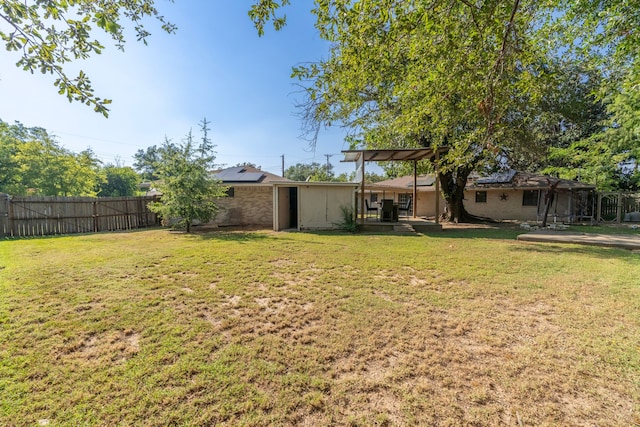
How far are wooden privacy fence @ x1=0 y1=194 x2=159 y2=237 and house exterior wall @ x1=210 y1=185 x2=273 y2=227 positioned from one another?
406cm

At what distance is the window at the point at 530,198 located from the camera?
17366 millimetres

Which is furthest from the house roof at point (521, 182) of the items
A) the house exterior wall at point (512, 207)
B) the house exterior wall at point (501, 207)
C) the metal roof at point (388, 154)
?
the metal roof at point (388, 154)

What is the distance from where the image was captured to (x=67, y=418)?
5.71 feet

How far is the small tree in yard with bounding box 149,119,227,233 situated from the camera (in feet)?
32.7

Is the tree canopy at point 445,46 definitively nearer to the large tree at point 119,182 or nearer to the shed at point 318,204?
the shed at point 318,204

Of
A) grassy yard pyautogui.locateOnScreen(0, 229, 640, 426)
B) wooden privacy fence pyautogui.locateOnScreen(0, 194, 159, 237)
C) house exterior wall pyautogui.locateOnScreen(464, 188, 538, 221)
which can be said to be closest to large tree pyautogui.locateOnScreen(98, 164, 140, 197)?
wooden privacy fence pyautogui.locateOnScreen(0, 194, 159, 237)

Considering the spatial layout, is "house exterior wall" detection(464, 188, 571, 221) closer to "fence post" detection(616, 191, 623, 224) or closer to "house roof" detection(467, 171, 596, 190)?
"house roof" detection(467, 171, 596, 190)

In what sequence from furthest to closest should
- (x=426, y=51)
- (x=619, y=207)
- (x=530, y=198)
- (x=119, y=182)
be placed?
(x=119, y=182) → (x=530, y=198) → (x=619, y=207) → (x=426, y=51)

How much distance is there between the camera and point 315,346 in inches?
104

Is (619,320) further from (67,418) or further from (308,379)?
(67,418)

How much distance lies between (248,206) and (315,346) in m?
12.4

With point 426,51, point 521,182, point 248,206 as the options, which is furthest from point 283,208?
point 521,182

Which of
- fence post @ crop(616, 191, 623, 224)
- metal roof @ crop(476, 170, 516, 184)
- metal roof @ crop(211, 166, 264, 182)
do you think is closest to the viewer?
metal roof @ crop(211, 166, 264, 182)

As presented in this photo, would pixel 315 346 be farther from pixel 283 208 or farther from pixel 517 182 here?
pixel 517 182
